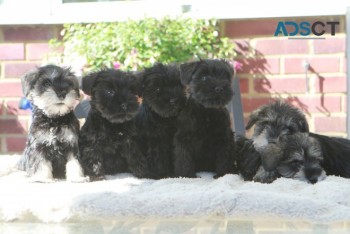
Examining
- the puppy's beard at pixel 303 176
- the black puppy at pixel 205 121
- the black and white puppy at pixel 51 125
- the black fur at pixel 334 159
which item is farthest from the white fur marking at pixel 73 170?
the black fur at pixel 334 159

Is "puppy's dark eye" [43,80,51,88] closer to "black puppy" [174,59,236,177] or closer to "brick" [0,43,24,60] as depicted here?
"black puppy" [174,59,236,177]

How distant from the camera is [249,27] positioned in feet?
18.4

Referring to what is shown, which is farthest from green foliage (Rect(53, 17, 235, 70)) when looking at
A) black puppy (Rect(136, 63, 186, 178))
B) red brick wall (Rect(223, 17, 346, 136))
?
black puppy (Rect(136, 63, 186, 178))

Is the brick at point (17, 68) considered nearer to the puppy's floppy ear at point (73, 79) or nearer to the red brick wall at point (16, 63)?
the red brick wall at point (16, 63)

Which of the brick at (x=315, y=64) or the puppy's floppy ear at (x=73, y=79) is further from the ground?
the brick at (x=315, y=64)

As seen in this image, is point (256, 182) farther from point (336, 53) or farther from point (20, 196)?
point (336, 53)

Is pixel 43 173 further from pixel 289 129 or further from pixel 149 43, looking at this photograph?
pixel 149 43

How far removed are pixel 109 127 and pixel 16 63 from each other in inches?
116

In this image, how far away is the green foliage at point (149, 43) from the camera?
17.6 ft

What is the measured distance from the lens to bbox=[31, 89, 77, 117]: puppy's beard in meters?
3.19

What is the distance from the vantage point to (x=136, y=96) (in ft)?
11.1

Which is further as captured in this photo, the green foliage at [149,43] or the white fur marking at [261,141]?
the green foliage at [149,43]

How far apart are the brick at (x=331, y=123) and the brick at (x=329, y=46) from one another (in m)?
0.70

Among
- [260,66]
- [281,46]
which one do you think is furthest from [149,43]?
[281,46]
